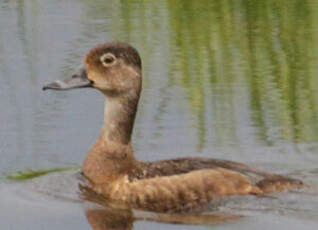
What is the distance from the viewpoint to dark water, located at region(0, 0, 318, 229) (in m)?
11.0

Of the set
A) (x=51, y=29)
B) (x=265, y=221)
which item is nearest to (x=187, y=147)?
(x=265, y=221)

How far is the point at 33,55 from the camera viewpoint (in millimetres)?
14562

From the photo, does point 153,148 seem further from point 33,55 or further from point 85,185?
point 33,55

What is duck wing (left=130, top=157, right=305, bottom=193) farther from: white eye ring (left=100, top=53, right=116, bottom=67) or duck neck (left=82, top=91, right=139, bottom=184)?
white eye ring (left=100, top=53, right=116, bottom=67)

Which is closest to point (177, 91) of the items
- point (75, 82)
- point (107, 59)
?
point (107, 59)

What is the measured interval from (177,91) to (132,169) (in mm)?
2808

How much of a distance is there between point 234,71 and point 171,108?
5.38 ft

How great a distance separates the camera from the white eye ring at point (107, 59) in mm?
10828

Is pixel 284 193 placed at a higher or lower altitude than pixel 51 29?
lower

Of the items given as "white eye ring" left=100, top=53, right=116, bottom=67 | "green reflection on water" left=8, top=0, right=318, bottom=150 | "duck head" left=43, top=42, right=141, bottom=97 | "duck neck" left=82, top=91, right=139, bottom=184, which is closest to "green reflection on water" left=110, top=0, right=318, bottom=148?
"green reflection on water" left=8, top=0, right=318, bottom=150

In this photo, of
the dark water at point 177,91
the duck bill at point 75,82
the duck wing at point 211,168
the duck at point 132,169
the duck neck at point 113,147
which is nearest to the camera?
the duck at point 132,169

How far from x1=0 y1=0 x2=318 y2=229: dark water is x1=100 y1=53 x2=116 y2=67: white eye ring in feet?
3.42

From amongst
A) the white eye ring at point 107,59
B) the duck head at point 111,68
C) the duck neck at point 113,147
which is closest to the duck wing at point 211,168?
the duck neck at point 113,147

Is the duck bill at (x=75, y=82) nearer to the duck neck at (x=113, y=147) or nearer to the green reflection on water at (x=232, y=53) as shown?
the duck neck at (x=113, y=147)
